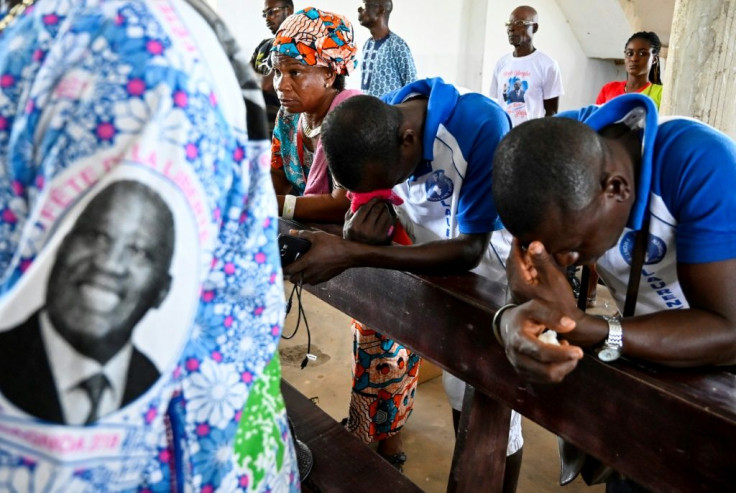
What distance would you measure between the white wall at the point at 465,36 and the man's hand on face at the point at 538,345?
5.03 meters

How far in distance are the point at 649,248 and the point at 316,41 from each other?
4.63 feet

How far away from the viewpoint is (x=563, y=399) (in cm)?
105

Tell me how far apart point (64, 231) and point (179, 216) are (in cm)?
9

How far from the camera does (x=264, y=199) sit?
0.61 metres

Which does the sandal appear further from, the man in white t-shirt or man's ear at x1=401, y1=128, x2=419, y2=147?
the man in white t-shirt

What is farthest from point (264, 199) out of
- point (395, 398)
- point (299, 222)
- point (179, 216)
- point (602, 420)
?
point (395, 398)

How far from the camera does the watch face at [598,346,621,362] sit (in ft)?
3.31

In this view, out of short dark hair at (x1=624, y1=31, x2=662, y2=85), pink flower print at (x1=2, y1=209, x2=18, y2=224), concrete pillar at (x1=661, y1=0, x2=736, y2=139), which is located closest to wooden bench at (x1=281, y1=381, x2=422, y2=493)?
pink flower print at (x1=2, y1=209, x2=18, y2=224)

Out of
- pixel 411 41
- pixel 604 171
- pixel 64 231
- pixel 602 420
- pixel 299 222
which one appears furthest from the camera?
pixel 411 41

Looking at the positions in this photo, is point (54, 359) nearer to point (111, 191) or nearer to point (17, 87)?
point (111, 191)

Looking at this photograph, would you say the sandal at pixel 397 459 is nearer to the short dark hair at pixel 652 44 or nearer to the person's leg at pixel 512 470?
the person's leg at pixel 512 470

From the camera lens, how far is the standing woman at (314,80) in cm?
200

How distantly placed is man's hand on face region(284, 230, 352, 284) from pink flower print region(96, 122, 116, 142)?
3.32ft

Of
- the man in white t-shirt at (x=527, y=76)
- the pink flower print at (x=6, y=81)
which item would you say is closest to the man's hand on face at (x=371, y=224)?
the pink flower print at (x=6, y=81)
